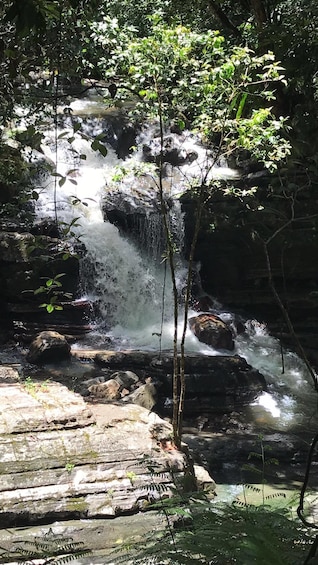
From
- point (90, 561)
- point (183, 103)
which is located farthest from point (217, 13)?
point (90, 561)

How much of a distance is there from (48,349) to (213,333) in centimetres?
354

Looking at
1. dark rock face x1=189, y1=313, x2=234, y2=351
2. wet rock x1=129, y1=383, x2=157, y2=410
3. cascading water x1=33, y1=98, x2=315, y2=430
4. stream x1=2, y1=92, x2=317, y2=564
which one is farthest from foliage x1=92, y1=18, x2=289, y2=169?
dark rock face x1=189, y1=313, x2=234, y2=351

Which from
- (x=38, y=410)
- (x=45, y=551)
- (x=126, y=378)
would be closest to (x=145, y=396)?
(x=126, y=378)

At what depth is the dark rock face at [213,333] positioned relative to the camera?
35.9 feet

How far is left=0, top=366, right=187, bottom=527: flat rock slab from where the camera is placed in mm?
3920

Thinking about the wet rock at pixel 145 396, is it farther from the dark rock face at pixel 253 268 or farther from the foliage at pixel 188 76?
the dark rock face at pixel 253 268

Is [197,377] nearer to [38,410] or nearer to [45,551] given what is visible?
[38,410]

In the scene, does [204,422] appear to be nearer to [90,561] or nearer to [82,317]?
[82,317]

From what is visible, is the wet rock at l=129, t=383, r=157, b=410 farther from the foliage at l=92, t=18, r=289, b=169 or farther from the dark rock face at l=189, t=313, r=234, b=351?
the foliage at l=92, t=18, r=289, b=169

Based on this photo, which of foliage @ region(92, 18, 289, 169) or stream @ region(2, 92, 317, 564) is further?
stream @ region(2, 92, 317, 564)

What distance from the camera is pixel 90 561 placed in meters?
3.22

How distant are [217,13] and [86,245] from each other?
245 inches

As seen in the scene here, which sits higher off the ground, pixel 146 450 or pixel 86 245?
pixel 86 245

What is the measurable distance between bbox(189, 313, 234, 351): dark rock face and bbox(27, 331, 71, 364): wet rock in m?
2.92
